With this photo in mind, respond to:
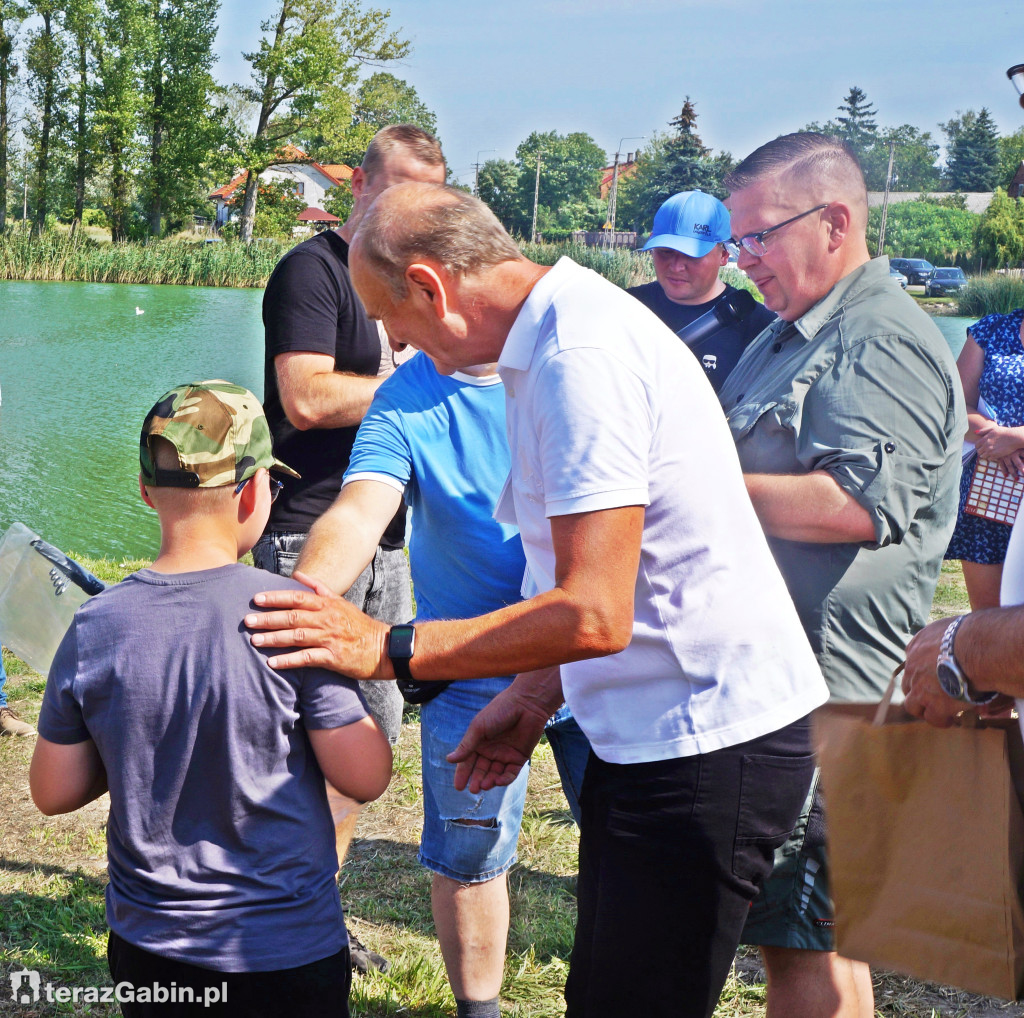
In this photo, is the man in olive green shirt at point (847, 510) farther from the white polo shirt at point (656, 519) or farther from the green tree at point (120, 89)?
the green tree at point (120, 89)

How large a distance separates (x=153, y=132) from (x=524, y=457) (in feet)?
170

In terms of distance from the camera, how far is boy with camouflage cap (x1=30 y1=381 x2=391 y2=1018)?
1.67 metres

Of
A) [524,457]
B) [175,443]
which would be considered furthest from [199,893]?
[524,457]

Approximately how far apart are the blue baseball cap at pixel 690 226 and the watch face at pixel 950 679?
350 cm

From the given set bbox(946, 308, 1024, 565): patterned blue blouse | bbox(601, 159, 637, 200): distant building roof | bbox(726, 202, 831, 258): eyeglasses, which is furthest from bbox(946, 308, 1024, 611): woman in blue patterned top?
bbox(601, 159, 637, 200): distant building roof

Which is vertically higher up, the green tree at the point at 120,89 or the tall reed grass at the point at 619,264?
the green tree at the point at 120,89

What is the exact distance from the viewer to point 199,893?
5.53 feet

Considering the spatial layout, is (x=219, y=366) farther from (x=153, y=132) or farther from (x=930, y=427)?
(x=153, y=132)

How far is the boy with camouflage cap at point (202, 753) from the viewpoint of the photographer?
167cm

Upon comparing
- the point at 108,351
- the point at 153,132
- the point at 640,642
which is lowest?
the point at 640,642

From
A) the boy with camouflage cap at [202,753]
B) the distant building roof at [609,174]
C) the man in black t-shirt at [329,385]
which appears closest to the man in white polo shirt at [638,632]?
the boy with camouflage cap at [202,753]

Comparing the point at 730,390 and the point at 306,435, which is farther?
the point at 306,435

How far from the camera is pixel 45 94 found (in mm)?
44656

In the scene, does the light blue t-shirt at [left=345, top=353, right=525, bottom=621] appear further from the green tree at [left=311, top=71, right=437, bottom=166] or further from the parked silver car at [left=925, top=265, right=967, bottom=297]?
the green tree at [left=311, top=71, right=437, bottom=166]
